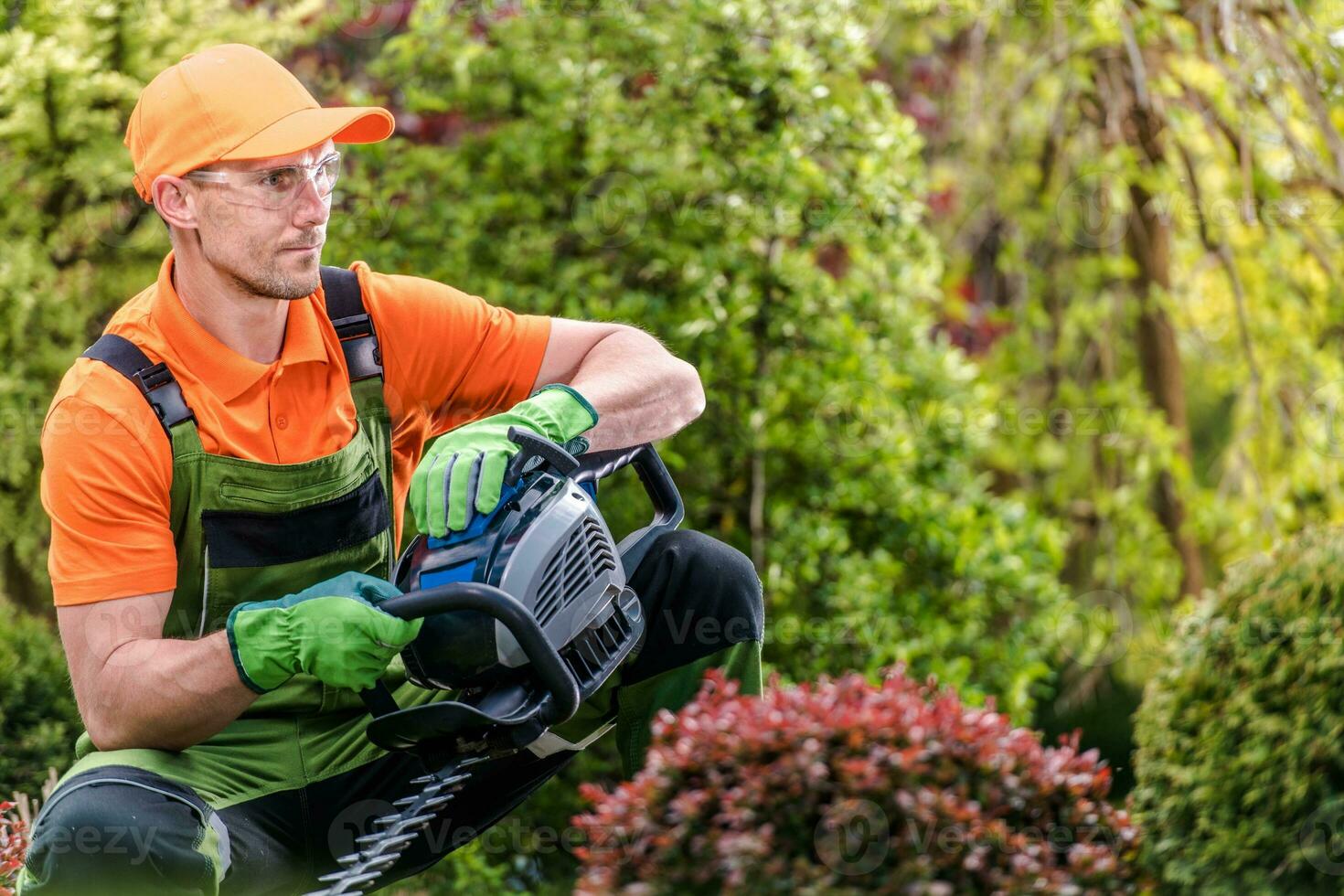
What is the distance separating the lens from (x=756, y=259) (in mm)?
3842

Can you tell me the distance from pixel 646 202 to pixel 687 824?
7.61 ft

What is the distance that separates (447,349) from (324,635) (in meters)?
0.81

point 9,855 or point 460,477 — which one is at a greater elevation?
point 460,477

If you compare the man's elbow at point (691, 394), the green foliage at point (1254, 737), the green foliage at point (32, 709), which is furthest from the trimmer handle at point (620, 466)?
the green foliage at point (32, 709)

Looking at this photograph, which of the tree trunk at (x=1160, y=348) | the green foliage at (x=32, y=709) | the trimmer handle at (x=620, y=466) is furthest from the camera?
the tree trunk at (x=1160, y=348)

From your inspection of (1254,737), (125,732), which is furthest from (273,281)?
(1254,737)

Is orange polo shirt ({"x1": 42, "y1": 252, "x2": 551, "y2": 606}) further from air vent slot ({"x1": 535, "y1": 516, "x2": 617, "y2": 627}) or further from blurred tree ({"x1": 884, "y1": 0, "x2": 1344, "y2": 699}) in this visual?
blurred tree ({"x1": 884, "y1": 0, "x2": 1344, "y2": 699})

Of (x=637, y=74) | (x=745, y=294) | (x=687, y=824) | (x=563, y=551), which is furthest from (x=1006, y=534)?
(x=687, y=824)

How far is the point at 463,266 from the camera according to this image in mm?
3793

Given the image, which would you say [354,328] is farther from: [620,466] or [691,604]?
[691,604]

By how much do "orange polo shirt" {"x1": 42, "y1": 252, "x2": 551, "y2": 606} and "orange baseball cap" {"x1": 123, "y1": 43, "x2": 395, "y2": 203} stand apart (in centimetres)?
20

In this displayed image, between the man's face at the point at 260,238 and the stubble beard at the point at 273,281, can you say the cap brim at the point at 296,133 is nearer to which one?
the man's face at the point at 260,238

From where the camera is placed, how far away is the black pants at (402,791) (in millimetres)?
2104

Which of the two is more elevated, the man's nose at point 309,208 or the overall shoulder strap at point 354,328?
the man's nose at point 309,208
